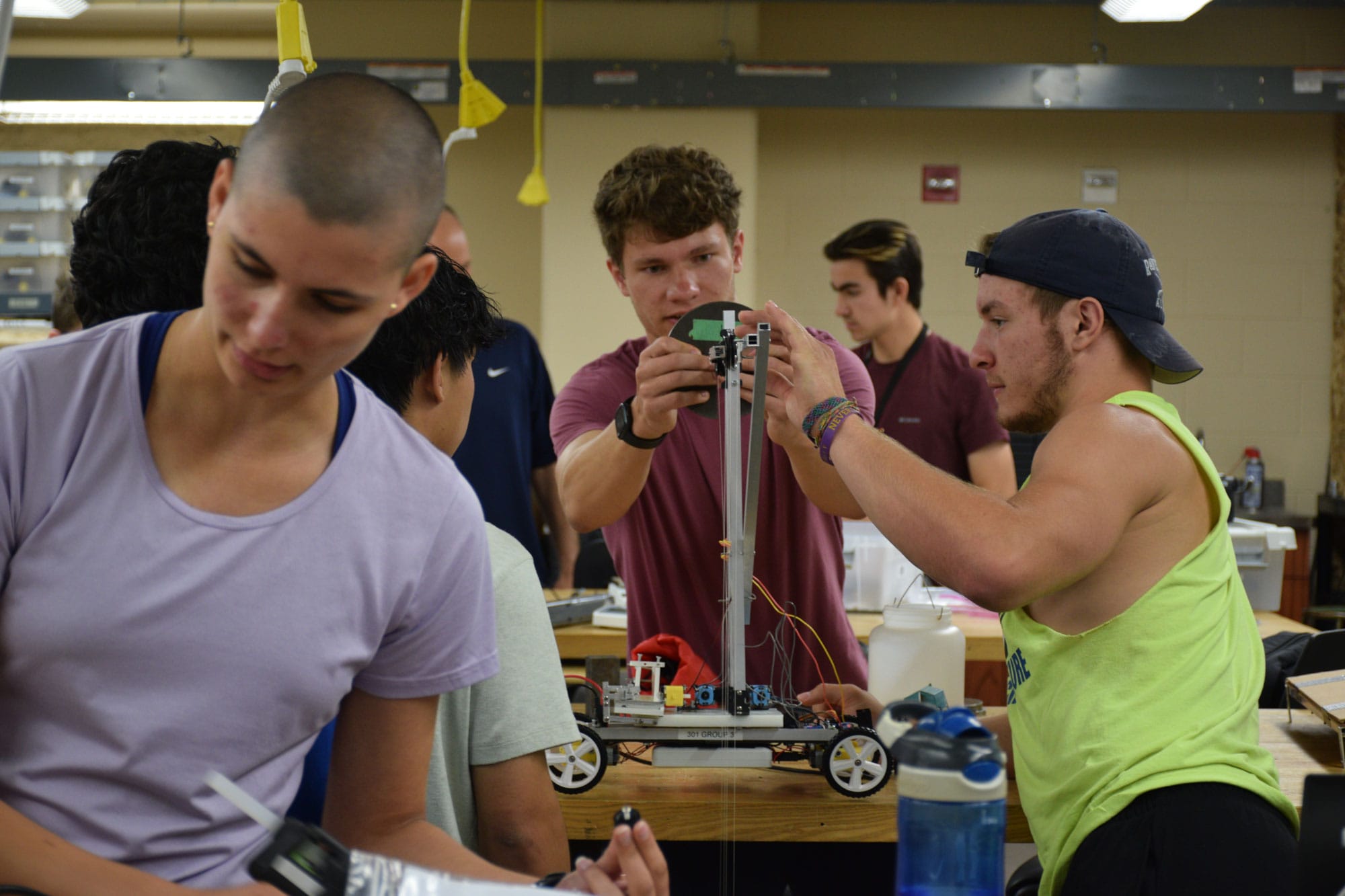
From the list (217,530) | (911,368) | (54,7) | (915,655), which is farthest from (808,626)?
(54,7)

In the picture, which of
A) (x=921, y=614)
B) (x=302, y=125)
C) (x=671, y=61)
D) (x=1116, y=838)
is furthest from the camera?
(x=671, y=61)

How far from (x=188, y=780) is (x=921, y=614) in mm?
1293

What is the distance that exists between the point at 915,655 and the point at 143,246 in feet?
4.36

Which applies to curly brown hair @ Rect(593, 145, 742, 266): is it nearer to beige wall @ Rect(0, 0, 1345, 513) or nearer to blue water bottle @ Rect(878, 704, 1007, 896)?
blue water bottle @ Rect(878, 704, 1007, 896)

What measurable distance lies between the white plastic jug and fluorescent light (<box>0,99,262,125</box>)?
3772 mm

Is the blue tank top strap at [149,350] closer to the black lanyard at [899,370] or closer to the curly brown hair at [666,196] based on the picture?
the curly brown hair at [666,196]

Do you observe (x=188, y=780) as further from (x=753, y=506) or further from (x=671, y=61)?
(x=671, y=61)

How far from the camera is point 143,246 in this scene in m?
1.14

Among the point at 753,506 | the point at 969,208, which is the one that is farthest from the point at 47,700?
the point at 969,208

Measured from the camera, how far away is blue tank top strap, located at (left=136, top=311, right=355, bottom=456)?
0.95 m

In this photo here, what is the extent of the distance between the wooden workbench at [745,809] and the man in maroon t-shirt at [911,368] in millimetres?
1686

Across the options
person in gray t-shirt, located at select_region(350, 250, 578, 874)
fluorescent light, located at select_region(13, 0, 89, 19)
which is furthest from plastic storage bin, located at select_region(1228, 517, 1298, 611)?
fluorescent light, located at select_region(13, 0, 89, 19)

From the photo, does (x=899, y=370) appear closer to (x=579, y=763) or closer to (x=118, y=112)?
(x=579, y=763)

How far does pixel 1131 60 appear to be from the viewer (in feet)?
18.1
